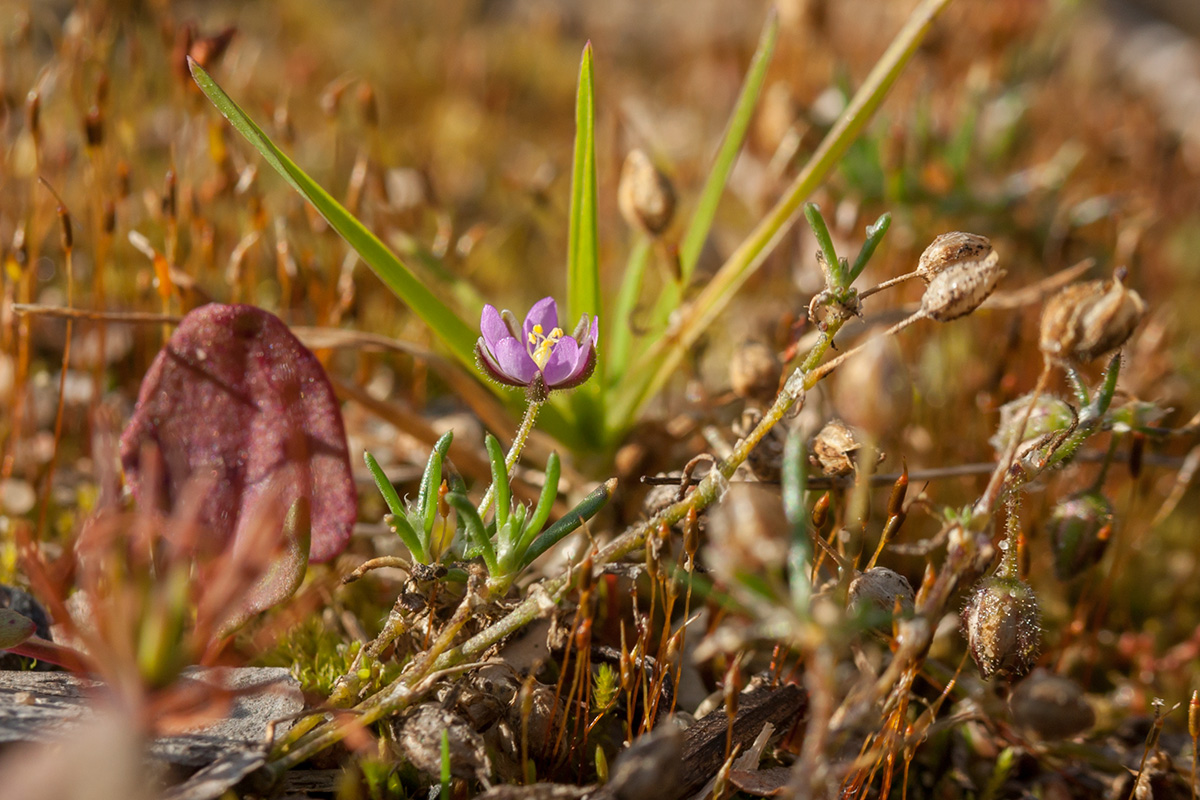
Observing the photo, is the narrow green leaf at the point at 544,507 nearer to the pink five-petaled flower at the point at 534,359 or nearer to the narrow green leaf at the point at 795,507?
the pink five-petaled flower at the point at 534,359

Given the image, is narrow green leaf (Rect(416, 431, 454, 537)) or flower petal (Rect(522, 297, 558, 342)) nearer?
narrow green leaf (Rect(416, 431, 454, 537))

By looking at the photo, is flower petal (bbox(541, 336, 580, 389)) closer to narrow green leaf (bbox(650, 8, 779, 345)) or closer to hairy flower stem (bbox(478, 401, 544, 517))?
hairy flower stem (bbox(478, 401, 544, 517))

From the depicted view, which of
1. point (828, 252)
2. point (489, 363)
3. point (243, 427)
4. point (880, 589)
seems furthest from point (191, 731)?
point (828, 252)

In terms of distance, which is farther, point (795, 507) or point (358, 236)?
point (358, 236)

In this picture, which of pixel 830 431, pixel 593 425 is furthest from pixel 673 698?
pixel 593 425

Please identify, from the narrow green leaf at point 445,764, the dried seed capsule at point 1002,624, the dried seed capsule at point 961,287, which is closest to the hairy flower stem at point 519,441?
the narrow green leaf at point 445,764

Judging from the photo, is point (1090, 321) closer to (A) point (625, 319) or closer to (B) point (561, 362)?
(B) point (561, 362)

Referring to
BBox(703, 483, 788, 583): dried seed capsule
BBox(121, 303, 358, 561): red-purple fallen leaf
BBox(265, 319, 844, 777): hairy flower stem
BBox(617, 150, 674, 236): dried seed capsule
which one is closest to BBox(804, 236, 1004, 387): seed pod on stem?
BBox(265, 319, 844, 777): hairy flower stem

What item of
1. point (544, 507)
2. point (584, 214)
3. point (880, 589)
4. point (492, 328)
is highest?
point (584, 214)

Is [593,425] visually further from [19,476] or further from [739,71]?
[739,71]
